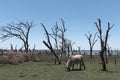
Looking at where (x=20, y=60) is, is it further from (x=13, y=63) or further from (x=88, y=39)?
(x=88, y=39)

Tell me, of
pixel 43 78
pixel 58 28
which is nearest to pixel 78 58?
pixel 43 78

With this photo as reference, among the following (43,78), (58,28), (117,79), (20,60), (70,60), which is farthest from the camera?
(58,28)

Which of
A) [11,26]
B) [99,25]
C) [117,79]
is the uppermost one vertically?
[11,26]

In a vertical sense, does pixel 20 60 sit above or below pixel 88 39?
below

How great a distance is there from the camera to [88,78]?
25.6 meters

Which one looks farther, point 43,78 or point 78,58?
point 78,58

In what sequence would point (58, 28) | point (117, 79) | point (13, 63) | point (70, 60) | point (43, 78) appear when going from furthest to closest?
point (58, 28), point (13, 63), point (70, 60), point (43, 78), point (117, 79)

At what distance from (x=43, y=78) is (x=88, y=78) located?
3.72m

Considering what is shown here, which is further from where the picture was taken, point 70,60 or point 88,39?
point 88,39

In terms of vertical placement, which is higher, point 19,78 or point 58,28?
point 58,28

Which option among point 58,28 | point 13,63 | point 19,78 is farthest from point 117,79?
point 58,28

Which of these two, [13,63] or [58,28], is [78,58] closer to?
[13,63]

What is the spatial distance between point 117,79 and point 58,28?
4643cm

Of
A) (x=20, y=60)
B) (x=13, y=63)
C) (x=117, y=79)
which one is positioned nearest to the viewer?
(x=117, y=79)
